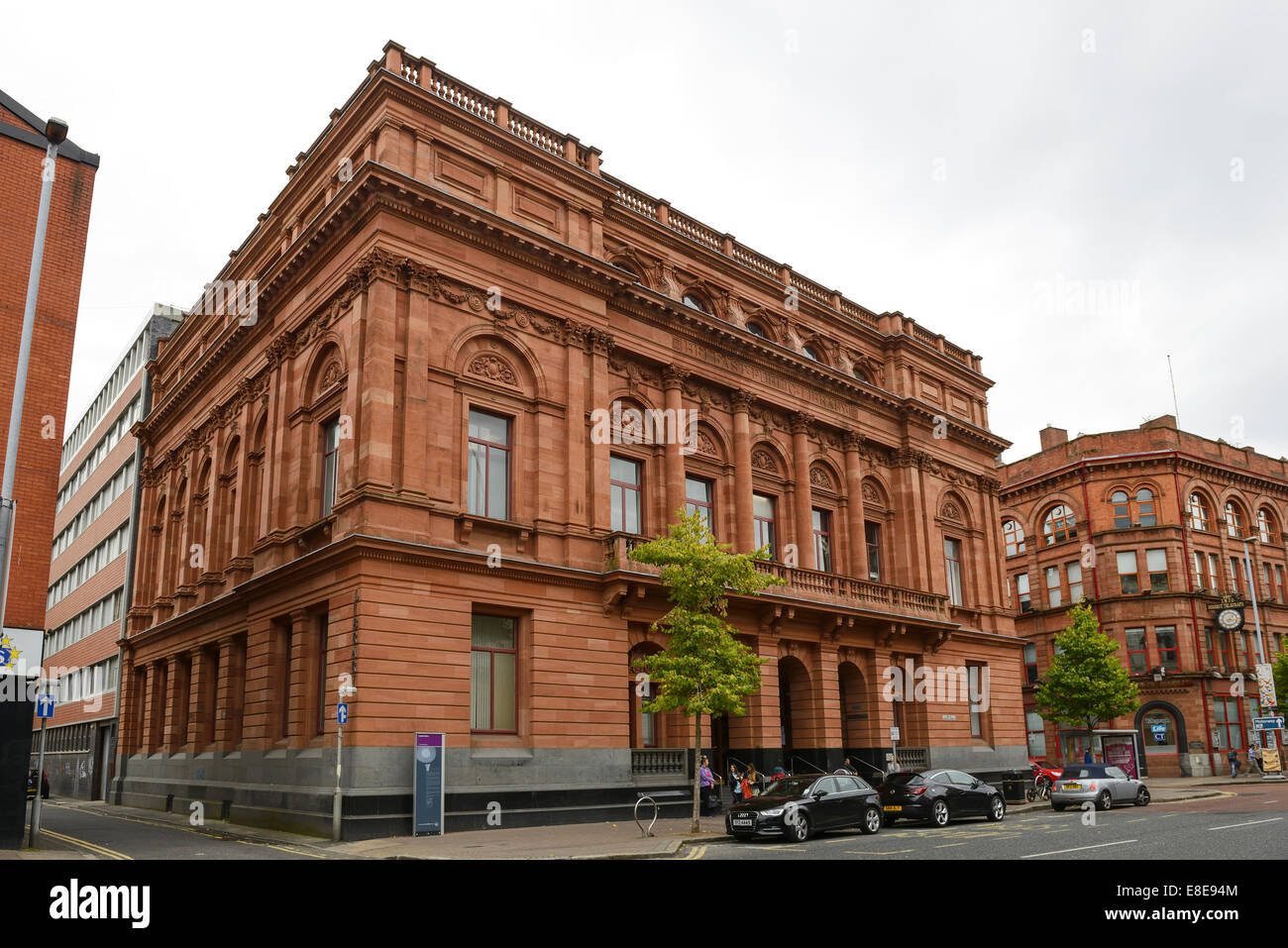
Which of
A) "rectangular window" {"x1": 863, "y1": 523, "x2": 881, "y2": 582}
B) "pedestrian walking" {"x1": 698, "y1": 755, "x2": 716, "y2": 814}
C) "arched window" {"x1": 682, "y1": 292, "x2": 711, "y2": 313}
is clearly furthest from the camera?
"rectangular window" {"x1": 863, "y1": 523, "x2": 881, "y2": 582}

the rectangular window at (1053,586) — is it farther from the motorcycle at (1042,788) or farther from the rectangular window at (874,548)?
the rectangular window at (874,548)

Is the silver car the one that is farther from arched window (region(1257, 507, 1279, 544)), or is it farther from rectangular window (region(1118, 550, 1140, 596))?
arched window (region(1257, 507, 1279, 544))

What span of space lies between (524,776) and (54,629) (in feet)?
177

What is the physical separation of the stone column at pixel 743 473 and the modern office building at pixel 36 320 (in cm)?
2148

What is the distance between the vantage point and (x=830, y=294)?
143ft

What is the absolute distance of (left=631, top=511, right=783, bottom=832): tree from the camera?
24938mm

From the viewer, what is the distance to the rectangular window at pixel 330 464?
2941 cm

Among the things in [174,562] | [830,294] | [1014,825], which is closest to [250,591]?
[174,562]

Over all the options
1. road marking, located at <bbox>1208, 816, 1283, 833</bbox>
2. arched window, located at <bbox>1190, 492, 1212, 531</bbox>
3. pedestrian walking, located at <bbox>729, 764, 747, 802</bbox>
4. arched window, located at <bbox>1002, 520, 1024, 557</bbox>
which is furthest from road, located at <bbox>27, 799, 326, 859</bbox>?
arched window, located at <bbox>1190, 492, 1212, 531</bbox>

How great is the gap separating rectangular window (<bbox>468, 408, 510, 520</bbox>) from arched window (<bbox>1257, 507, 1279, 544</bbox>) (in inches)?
2428

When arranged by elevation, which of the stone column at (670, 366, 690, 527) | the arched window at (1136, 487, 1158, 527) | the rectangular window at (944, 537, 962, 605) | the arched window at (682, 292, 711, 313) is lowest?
the rectangular window at (944, 537, 962, 605)

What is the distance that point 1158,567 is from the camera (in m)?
62.1

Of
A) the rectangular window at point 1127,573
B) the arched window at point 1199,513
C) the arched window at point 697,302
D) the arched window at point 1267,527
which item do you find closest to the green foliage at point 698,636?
the arched window at point 697,302

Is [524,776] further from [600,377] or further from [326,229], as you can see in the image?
[326,229]
